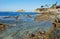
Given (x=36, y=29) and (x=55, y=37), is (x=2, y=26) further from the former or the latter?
(x=55, y=37)

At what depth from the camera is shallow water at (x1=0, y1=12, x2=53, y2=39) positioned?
2.54 meters

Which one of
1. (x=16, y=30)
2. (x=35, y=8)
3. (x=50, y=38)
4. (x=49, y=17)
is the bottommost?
(x=50, y=38)

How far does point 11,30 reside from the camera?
255cm

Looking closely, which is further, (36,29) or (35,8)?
(35,8)

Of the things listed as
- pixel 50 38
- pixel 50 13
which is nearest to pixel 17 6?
pixel 50 13

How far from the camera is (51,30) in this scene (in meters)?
2.61

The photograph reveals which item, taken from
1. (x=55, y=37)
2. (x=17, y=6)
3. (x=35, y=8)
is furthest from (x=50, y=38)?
(x=17, y=6)

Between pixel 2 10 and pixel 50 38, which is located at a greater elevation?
pixel 2 10

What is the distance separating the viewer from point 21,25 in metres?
2.60

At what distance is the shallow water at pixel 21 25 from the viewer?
100 inches

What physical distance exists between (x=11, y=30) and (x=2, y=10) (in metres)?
0.47

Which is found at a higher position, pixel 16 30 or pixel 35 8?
pixel 35 8

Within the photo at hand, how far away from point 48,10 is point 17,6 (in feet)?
2.15

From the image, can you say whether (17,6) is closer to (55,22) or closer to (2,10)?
(2,10)
